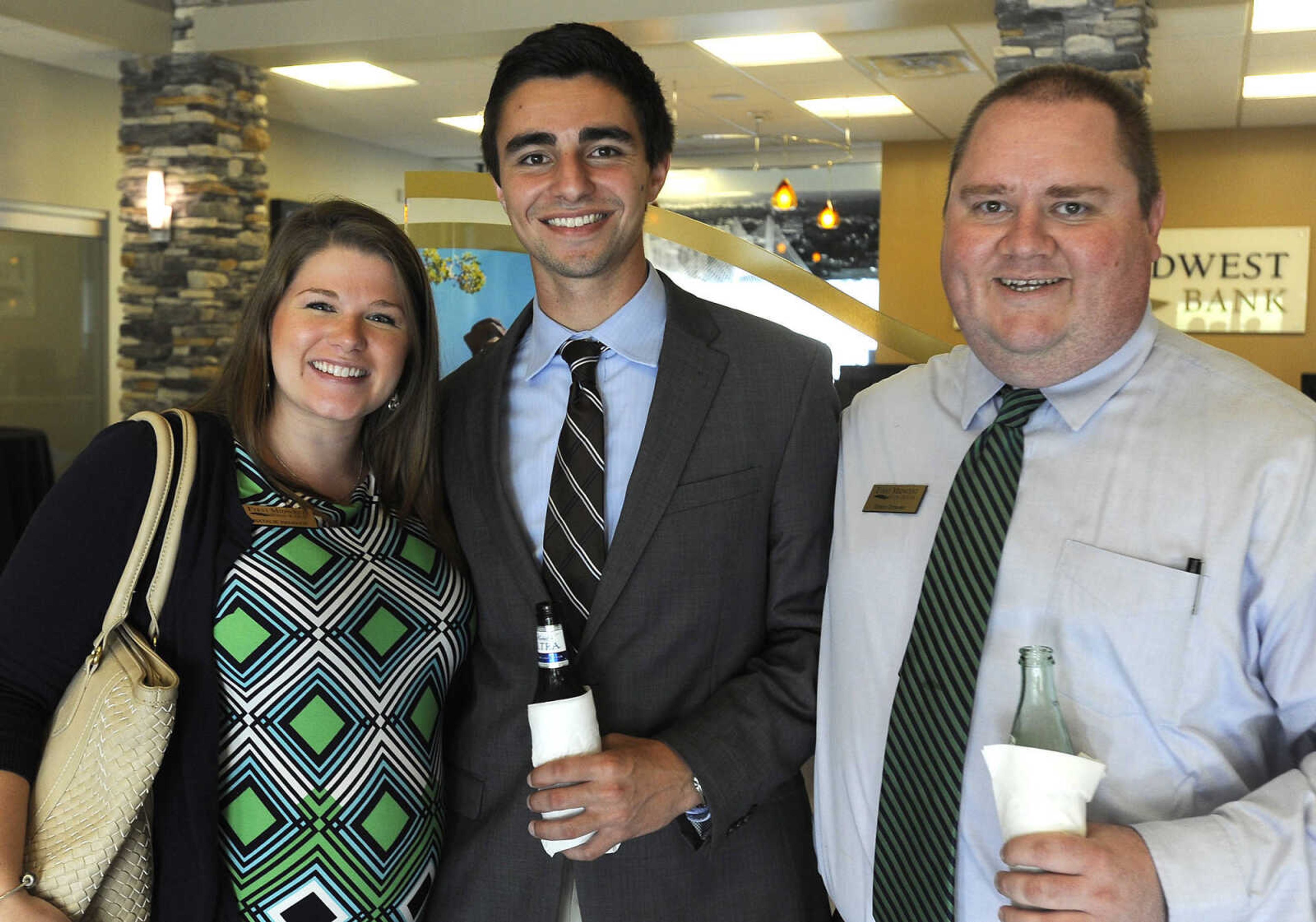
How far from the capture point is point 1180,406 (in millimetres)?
1347

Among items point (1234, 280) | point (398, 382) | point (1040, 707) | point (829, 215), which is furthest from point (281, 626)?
point (1234, 280)

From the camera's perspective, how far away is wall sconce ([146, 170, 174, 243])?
7.80 meters

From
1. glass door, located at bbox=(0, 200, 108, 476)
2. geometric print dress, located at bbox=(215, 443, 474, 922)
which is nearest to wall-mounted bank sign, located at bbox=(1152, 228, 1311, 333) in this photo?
glass door, located at bbox=(0, 200, 108, 476)

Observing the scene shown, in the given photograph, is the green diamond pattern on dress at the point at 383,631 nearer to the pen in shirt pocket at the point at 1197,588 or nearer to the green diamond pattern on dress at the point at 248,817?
the green diamond pattern on dress at the point at 248,817

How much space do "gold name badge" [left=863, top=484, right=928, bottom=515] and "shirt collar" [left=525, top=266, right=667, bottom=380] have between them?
0.41 m

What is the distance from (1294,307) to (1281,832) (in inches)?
419

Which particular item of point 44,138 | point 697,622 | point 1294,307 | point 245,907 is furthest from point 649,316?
point 1294,307

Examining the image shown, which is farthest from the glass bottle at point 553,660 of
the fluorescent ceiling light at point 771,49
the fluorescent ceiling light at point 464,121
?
the fluorescent ceiling light at point 464,121

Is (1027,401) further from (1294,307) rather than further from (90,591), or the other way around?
(1294,307)

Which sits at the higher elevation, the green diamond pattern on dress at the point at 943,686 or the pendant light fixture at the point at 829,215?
the pendant light fixture at the point at 829,215

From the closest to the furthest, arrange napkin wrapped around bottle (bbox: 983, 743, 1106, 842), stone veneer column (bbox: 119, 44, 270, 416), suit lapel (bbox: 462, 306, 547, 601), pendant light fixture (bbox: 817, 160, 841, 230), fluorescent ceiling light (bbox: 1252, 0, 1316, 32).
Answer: napkin wrapped around bottle (bbox: 983, 743, 1106, 842) → suit lapel (bbox: 462, 306, 547, 601) → fluorescent ceiling light (bbox: 1252, 0, 1316, 32) → stone veneer column (bbox: 119, 44, 270, 416) → pendant light fixture (bbox: 817, 160, 841, 230)

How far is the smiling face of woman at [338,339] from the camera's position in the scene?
1.77 metres

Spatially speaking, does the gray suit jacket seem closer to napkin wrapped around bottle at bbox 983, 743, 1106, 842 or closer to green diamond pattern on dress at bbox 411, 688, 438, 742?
green diamond pattern on dress at bbox 411, 688, 438, 742

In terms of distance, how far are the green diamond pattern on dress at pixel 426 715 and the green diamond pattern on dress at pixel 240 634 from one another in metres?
0.23
